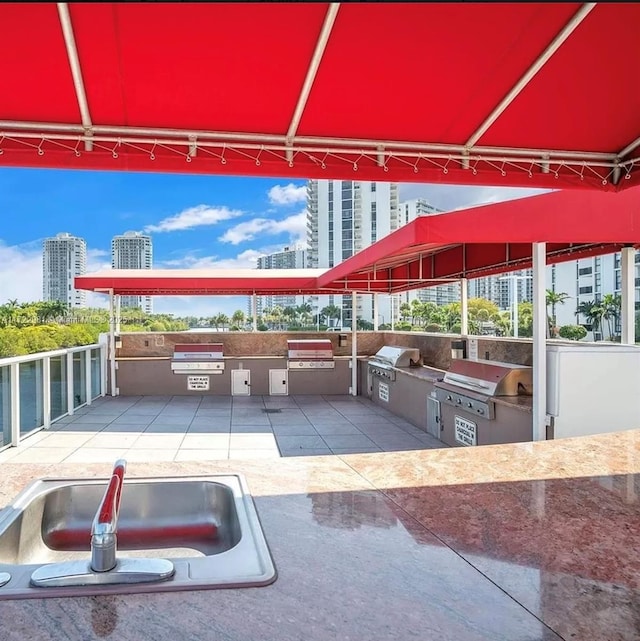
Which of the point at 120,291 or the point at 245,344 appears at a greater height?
the point at 120,291

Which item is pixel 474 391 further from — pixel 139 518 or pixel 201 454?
pixel 139 518

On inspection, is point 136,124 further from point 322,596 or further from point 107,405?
point 107,405

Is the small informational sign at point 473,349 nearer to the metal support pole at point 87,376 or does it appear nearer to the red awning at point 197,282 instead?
the red awning at point 197,282

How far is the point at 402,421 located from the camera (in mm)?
7754

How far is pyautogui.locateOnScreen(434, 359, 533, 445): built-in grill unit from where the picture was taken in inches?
194

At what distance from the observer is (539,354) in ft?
13.7

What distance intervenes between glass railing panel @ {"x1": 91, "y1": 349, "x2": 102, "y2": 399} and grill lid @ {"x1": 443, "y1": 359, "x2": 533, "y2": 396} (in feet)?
23.0

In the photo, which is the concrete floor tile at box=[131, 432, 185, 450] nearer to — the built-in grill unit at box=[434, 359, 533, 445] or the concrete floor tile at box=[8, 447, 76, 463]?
the concrete floor tile at box=[8, 447, 76, 463]

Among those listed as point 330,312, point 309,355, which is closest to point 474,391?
point 309,355

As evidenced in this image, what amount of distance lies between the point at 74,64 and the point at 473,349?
5.34m

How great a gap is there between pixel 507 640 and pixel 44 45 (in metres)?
2.81

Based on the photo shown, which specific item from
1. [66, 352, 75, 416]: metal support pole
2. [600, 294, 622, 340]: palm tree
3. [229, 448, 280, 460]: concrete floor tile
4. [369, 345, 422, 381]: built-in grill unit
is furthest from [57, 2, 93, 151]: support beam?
[600, 294, 622, 340]: palm tree

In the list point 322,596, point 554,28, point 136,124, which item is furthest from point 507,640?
Result: point 136,124

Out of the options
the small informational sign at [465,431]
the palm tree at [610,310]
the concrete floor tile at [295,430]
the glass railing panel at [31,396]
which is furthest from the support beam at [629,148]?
the palm tree at [610,310]
